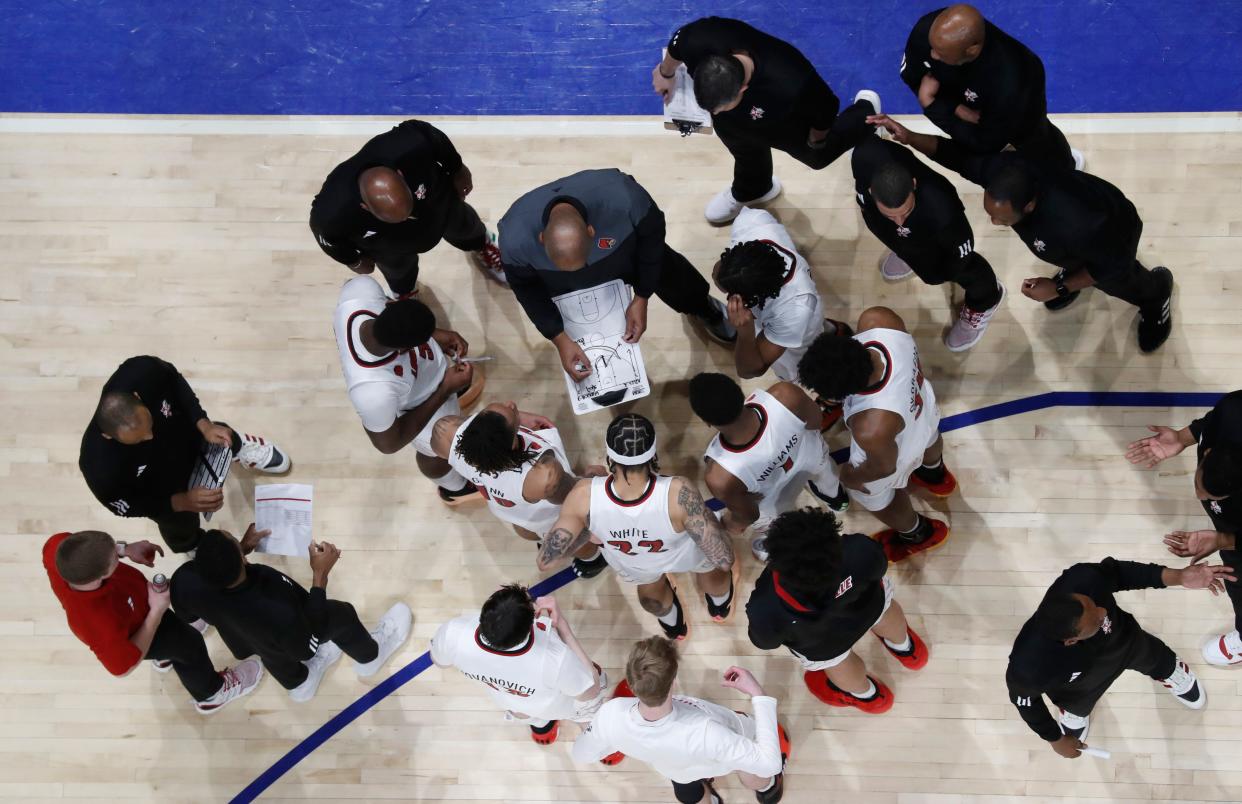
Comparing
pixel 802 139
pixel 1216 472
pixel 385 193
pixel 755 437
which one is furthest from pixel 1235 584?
pixel 385 193

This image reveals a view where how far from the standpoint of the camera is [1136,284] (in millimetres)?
5094

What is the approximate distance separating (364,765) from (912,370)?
4006 millimetres

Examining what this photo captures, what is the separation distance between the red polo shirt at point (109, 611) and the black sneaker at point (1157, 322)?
6.02 m

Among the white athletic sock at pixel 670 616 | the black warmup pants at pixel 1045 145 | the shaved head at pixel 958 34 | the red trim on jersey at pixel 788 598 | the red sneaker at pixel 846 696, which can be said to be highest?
the shaved head at pixel 958 34

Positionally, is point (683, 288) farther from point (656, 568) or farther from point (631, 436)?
point (656, 568)

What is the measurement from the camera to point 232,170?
21.2 feet

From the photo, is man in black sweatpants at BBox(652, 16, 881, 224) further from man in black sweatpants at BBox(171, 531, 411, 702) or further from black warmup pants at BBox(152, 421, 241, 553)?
black warmup pants at BBox(152, 421, 241, 553)

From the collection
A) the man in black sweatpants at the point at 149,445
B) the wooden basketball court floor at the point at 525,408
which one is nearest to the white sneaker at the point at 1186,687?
the wooden basketball court floor at the point at 525,408

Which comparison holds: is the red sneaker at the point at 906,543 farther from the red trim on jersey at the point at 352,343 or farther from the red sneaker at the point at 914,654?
the red trim on jersey at the point at 352,343

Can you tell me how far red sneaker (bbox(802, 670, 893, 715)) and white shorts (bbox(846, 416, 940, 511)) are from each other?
Answer: 3.61ft

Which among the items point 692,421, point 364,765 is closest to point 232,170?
point 692,421

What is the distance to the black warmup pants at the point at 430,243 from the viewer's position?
509 centimetres

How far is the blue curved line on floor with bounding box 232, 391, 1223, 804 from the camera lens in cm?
557

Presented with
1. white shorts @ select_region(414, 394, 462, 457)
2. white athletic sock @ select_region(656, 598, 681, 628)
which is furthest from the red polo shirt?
white athletic sock @ select_region(656, 598, 681, 628)
